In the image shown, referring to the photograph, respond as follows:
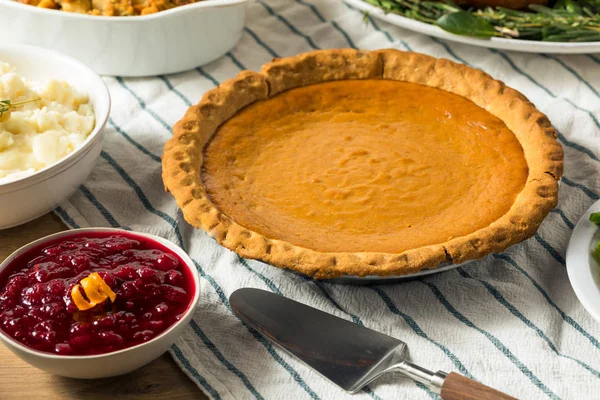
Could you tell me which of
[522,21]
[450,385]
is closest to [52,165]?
[450,385]

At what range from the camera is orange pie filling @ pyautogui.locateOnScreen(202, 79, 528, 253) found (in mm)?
2318

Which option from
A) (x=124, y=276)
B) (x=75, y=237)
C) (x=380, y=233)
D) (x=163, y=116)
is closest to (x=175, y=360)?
(x=124, y=276)

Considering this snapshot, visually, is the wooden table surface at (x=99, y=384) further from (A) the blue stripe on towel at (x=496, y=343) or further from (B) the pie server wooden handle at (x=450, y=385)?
(A) the blue stripe on towel at (x=496, y=343)

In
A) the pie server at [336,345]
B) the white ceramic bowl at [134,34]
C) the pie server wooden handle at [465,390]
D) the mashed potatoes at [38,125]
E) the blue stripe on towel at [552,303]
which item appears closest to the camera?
the pie server wooden handle at [465,390]

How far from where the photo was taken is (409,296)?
2.30 m

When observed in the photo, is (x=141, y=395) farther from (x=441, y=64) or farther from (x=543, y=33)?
(x=543, y=33)

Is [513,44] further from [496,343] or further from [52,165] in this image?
[52,165]

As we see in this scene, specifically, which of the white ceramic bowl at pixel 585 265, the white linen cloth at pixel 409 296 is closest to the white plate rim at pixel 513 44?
the white linen cloth at pixel 409 296

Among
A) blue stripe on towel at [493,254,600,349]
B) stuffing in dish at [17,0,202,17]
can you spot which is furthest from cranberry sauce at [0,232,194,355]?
stuffing in dish at [17,0,202,17]

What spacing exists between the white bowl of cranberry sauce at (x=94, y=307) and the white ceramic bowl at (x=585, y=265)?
1.06 m

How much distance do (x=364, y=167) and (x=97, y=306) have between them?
1067mm

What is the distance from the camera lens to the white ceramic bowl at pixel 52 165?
240 cm

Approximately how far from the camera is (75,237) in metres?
2.19

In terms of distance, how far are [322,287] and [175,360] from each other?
1.69ft
